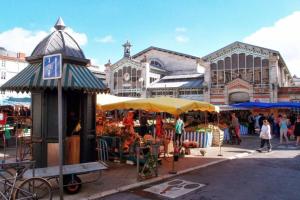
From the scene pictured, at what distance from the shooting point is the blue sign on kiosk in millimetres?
6109

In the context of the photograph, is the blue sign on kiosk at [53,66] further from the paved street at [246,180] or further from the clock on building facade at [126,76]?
the clock on building facade at [126,76]

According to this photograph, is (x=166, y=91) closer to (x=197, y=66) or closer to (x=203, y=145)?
(x=197, y=66)

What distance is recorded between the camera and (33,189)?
6.45 m

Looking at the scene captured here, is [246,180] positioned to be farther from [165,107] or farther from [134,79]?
[134,79]

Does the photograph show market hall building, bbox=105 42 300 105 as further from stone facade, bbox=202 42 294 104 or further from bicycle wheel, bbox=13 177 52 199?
bicycle wheel, bbox=13 177 52 199

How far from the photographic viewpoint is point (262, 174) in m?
10.1

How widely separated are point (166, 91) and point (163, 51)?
400 inches

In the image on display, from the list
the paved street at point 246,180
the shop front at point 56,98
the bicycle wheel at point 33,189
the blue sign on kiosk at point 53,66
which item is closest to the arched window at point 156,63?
the paved street at point 246,180

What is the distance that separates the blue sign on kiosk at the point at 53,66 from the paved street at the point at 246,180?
3168 millimetres

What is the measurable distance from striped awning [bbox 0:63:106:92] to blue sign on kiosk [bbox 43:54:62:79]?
216cm

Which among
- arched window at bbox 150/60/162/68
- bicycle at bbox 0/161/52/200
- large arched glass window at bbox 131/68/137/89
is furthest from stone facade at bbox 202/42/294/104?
bicycle at bbox 0/161/52/200

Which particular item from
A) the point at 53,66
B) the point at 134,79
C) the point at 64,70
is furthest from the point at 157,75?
the point at 53,66

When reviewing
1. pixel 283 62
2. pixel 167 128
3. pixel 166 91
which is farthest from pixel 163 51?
pixel 167 128

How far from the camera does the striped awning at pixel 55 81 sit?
335 inches
